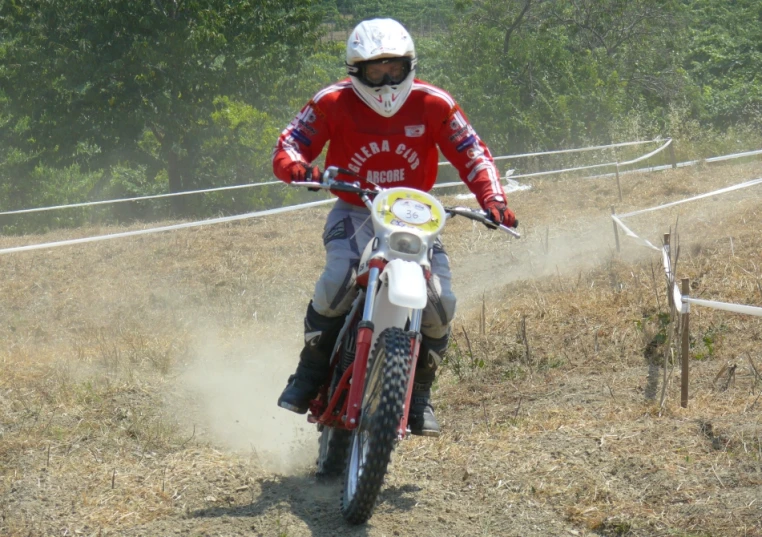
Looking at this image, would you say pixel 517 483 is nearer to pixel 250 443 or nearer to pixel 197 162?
pixel 250 443

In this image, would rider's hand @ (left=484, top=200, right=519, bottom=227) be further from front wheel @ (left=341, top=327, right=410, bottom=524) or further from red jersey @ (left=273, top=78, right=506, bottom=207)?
front wheel @ (left=341, top=327, right=410, bottom=524)


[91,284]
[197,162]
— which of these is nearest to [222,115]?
[197,162]

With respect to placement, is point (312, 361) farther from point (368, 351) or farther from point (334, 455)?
point (368, 351)

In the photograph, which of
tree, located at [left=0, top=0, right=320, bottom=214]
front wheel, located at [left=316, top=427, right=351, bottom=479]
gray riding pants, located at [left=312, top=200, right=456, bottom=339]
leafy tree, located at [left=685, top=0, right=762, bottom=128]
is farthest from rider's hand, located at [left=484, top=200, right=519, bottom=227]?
leafy tree, located at [left=685, top=0, right=762, bottom=128]

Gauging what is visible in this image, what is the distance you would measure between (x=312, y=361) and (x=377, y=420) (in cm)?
116

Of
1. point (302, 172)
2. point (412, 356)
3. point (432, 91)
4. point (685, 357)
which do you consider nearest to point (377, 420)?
point (412, 356)

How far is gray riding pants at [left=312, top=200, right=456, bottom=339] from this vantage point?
4.51m

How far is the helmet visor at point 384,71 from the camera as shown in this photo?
15.9 ft

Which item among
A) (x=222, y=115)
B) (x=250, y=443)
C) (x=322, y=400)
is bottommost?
(x=250, y=443)

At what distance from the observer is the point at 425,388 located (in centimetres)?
491

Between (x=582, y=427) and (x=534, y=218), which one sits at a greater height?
(x=534, y=218)

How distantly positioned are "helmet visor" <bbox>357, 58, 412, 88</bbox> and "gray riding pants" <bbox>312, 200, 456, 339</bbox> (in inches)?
27.7

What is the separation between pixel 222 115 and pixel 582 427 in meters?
31.8

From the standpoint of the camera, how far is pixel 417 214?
13.9 ft
